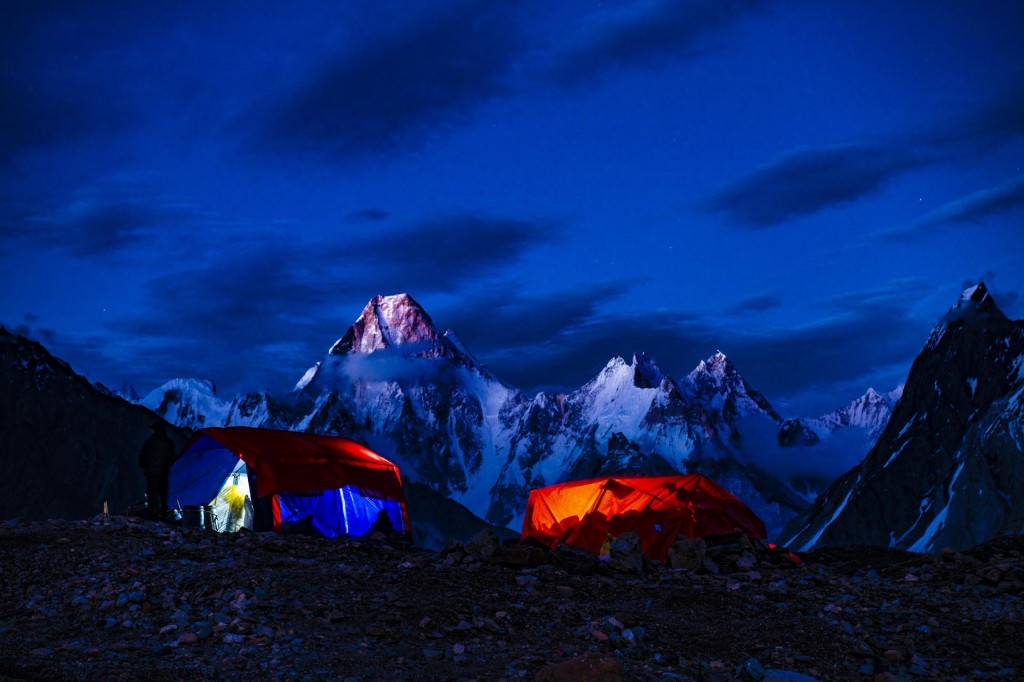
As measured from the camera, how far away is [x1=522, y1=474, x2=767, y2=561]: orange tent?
952 inches

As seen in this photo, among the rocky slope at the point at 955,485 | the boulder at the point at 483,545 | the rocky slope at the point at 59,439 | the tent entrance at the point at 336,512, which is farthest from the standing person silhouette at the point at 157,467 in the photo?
the rocky slope at the point at 955,485

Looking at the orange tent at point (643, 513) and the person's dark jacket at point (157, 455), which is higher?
the person's dark jacket at point (157, 455)

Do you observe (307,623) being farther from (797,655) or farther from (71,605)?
(797,655)

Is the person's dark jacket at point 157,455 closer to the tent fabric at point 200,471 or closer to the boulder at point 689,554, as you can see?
the tent fabric at point 200,471

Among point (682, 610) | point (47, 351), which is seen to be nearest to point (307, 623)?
point (682, 610)

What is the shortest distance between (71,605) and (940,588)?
13726 millimetres

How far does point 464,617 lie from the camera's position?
530 inches

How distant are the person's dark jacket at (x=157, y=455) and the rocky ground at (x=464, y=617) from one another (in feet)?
19.3

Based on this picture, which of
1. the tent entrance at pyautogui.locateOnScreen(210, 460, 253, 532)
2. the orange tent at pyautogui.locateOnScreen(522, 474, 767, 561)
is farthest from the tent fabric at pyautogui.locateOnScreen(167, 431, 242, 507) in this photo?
the orange tent at pyautogui.locateOnScreen(522, 474, 767, 561)

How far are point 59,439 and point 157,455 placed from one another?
113m

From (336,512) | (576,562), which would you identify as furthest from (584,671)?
(336,512)

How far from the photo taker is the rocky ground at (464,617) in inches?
456

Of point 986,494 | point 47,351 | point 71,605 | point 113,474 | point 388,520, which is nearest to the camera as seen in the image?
point 71,605

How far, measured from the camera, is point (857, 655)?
12.6m
